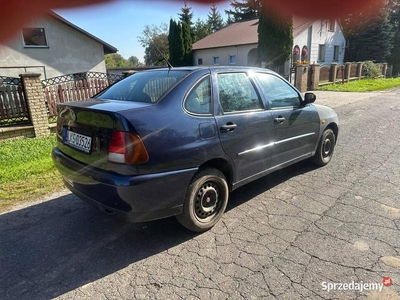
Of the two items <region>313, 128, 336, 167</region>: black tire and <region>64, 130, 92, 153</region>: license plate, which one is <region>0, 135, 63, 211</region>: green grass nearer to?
<region>64, 130, 92, 153</region>: license plate

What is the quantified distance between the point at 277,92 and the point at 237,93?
30.6 inches

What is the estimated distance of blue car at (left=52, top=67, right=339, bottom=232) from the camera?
2242mm

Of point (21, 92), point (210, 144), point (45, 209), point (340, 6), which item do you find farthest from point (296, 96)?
point (21, 92)

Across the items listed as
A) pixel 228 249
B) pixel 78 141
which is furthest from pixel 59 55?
pixel 228 249

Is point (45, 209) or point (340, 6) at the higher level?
point (340, 6)

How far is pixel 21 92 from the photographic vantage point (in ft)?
20.7

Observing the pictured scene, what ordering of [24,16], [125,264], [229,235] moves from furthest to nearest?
[229,235]
[125,264]
[24,16]

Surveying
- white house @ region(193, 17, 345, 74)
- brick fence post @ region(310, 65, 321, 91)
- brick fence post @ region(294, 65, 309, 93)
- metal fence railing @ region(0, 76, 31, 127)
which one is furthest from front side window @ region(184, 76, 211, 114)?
white house @ region(193, 17, 345, 74)

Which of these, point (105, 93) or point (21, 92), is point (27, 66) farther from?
point (105, 93)

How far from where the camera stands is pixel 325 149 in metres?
4.46

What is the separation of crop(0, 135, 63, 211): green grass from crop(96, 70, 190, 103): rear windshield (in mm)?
1736

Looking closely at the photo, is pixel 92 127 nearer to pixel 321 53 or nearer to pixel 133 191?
pixel 133 191

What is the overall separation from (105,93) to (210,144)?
4.81 ft

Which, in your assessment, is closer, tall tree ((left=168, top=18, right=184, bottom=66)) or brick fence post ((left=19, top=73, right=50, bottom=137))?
brick fence post ((left=19, top=73, right=50, bottom=137))
